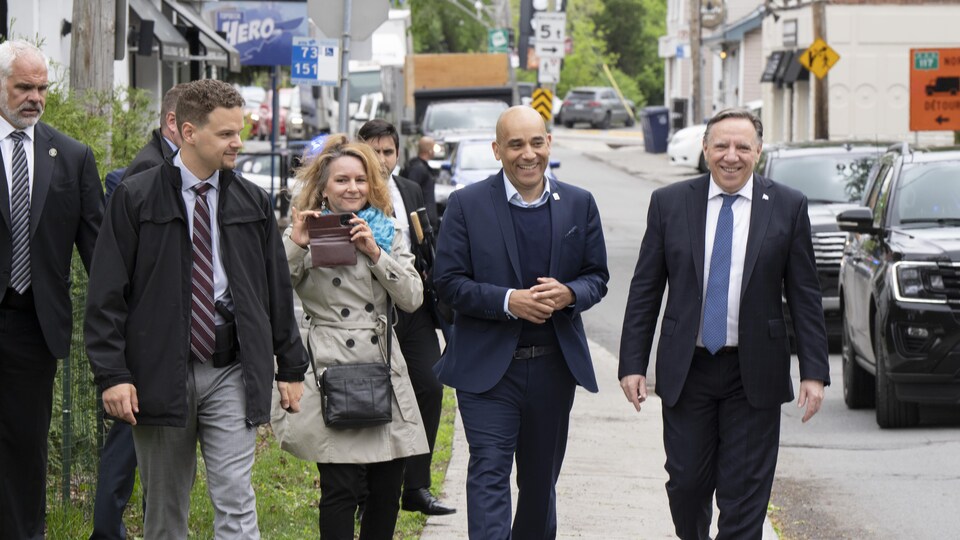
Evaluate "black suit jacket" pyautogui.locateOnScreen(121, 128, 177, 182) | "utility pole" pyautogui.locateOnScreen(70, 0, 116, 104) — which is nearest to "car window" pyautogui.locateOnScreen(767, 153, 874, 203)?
"utility pole" pyautogui.locateOnScreen(70, 0, 116, 104)

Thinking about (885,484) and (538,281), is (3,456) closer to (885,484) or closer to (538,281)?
(538,281)

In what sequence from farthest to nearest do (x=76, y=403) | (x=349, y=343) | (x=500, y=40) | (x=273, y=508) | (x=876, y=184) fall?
(x=500, y=40) < (x=876, y=184) < (x=273, y=508) < (x=76, y=403) < (x=349, y=343)

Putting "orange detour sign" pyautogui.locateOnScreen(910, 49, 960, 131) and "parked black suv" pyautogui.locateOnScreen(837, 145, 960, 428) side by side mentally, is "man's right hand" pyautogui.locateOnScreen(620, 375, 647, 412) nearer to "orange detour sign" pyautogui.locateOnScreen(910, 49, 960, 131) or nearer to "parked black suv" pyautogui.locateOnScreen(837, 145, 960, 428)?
"parked black suv" pyautogui.locateOnScreen(837, 145, 960, 428)

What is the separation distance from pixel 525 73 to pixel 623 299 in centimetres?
6843

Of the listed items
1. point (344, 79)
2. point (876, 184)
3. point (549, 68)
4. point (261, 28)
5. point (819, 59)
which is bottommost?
point (876, 184)

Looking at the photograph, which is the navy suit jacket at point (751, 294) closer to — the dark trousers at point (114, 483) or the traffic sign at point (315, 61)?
the dark trousers at point (114, 483)

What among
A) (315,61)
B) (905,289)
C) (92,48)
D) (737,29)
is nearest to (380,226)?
(92,48)

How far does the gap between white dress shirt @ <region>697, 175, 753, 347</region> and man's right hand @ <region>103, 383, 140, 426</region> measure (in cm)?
220

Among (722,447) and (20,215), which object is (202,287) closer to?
(20,215)

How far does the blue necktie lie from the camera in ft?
20.5

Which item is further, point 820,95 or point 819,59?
point 820,95

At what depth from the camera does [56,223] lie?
6270 millimetres

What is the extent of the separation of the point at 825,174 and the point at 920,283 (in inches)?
240

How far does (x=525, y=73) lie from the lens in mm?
87125
